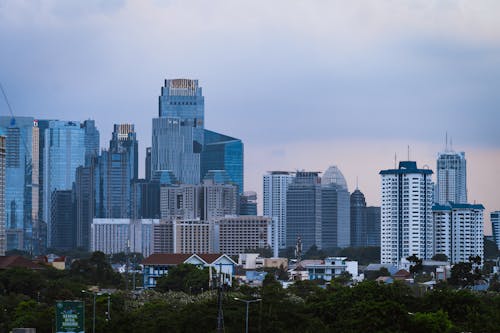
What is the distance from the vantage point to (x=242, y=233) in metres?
198

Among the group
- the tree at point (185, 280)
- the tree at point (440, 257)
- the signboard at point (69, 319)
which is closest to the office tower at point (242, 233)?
the tree at point (440, 257)

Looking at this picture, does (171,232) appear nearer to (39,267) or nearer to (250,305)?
(39,267)

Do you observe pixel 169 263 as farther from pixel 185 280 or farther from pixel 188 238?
pixel 188 238

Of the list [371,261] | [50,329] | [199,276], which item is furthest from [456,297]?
[371,261]

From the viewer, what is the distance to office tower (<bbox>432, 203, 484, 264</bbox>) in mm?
157000

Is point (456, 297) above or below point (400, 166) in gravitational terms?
below

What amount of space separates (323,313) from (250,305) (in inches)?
129

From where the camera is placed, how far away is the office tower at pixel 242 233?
194500mm

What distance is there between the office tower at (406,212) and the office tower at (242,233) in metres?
40.2

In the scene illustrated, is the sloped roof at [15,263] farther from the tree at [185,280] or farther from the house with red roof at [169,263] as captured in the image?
the tree at [185,280]

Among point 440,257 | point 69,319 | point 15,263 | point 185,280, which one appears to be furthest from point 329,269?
point 69,319

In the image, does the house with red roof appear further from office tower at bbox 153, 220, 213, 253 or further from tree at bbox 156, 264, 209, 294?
office tower at bbox 153, 220, 213, 253

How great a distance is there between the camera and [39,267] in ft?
346

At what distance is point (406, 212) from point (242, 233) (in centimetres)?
4649
